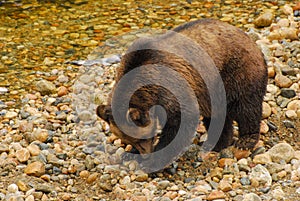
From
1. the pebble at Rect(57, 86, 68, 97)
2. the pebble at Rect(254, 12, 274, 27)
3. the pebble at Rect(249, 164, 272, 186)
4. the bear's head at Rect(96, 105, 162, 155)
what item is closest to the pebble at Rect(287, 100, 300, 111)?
the pebble at Rect(249, 164, 272, 186)

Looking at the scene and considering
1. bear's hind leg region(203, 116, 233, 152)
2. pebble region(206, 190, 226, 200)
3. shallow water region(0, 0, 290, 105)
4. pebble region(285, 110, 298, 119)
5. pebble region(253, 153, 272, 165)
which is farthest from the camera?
shallow water region(0, 0, 290, 105)

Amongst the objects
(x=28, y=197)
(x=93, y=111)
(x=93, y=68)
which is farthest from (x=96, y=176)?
(x=93, y=68)

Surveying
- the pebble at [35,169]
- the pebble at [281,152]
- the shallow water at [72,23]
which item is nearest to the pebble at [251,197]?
the pebble at [281,152]

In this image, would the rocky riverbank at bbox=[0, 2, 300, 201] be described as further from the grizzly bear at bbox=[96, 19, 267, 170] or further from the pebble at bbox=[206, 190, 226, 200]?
the grizzly bear at bbox=[96, 19, 267, 170]

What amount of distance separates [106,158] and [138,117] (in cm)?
91

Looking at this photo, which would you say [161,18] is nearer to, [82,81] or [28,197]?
[82,81]

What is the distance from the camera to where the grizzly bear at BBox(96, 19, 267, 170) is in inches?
263

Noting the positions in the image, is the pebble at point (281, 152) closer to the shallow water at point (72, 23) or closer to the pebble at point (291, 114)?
the pebble at point (291, 114)

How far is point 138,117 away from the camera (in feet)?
21.7

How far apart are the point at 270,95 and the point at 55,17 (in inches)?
191

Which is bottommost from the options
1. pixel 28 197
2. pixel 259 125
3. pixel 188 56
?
pixel 28 197

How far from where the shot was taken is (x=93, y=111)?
322 inches

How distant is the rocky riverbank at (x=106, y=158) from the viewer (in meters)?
6.70

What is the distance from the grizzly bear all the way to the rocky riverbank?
1.13 ft
